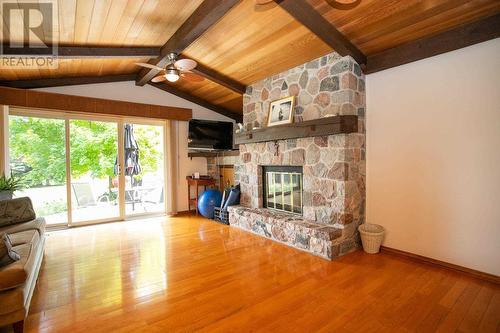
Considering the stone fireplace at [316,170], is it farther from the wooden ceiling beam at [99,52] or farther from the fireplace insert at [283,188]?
the wooden ceiling beam at [99,52]

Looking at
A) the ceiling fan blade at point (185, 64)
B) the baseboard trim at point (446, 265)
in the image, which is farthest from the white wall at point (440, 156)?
the ceiling fan blade at point (185, 64)

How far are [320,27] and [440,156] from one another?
1.91 metres

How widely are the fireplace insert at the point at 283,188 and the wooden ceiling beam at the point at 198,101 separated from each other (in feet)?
7.67

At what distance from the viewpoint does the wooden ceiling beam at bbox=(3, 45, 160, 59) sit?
3125mm

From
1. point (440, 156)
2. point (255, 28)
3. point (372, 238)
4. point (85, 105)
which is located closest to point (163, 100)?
point (85, 105)

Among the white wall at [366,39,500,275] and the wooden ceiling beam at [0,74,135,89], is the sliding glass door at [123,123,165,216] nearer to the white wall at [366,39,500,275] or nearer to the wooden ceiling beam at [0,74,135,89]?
the wooden ceiling beam at [0,74,135,89]

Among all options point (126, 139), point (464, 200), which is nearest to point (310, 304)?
point (464, 200)

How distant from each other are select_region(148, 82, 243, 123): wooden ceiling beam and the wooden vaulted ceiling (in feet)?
3.90

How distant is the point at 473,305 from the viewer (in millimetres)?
1973

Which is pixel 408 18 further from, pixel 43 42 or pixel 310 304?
pixel 43 42

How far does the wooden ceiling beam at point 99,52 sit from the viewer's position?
312 centimetres

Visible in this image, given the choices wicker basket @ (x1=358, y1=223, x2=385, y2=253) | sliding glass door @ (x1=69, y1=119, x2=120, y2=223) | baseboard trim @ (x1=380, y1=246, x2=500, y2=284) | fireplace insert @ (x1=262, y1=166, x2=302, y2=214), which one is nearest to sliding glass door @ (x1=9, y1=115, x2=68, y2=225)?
sliding glass door @ (x1=69, y1=119, x2=120, y2=223)

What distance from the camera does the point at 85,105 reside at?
14.4 ft

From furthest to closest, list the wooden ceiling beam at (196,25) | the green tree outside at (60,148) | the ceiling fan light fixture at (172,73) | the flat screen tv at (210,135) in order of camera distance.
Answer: the flat screen tv at (210,135) < the green tree outside at (60,148) < the ceiling fan light fixture at (172,73) < the wooden ceiling beam at (196,25)
